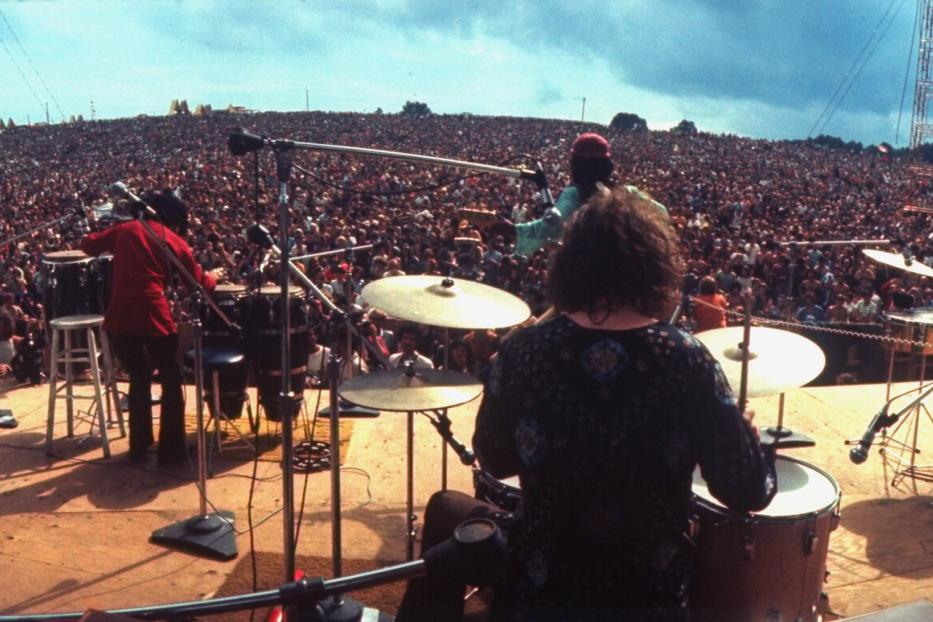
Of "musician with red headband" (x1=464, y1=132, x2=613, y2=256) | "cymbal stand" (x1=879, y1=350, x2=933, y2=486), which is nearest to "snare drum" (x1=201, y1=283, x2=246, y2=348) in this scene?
"musician with red headband" (x1=464, y1=132, x2=613, y2=256)

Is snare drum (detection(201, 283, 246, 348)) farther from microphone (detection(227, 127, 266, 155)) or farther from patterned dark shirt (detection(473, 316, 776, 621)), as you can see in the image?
patterned dark shirt (detection(473, 316, 776, 621))

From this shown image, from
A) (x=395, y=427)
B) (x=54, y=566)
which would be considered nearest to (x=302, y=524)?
(x=54, y=566)

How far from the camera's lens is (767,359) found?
3014 millimetres

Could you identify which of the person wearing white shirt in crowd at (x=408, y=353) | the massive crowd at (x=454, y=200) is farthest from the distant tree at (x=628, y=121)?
the person wearing white shirt in crowd at (x=408, y=353)

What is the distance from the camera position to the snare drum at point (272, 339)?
4.69m

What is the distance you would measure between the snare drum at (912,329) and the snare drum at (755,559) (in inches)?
95.0

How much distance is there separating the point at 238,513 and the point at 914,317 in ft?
12.0

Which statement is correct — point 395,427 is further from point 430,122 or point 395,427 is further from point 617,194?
point 430,122

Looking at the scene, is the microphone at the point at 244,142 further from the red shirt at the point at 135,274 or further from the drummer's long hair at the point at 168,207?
the drummer's long hair at the point at 168,207

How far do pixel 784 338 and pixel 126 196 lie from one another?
8.91 ft

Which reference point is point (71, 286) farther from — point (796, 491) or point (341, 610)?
point (796, 491)

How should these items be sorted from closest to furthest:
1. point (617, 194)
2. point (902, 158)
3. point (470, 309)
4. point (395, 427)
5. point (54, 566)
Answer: point (617, 194), point (470, 309), point (54, 566), point (395, 427), point (902, 158)

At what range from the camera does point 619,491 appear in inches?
61.3

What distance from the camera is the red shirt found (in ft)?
13.9
